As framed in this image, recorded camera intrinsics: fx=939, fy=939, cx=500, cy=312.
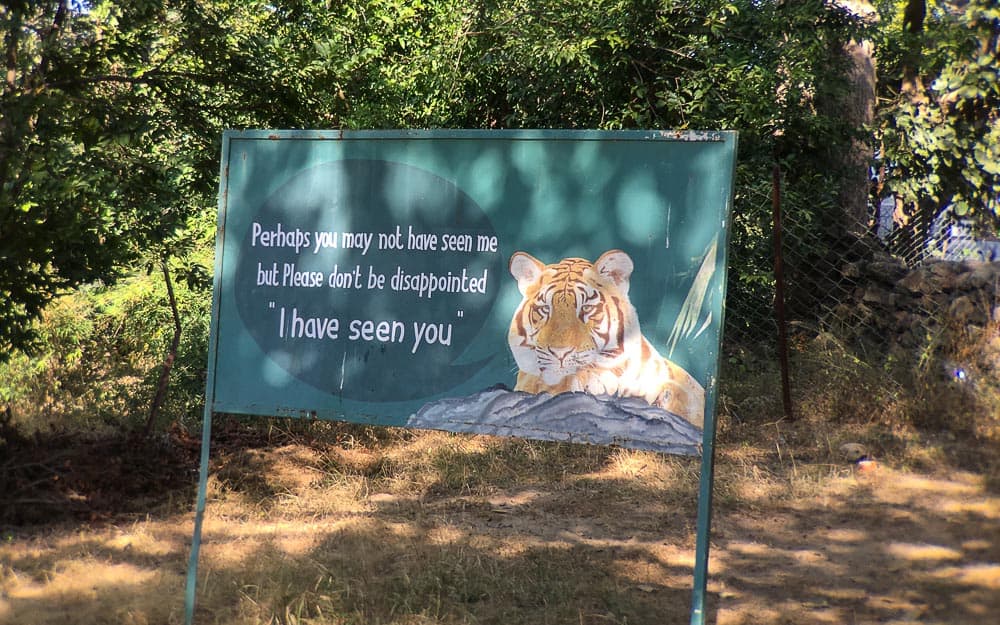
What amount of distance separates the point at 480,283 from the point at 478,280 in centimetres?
2

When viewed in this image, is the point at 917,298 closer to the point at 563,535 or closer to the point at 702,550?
the point at 563,535

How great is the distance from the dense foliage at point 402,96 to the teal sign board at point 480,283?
2.27m

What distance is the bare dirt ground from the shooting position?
420cm

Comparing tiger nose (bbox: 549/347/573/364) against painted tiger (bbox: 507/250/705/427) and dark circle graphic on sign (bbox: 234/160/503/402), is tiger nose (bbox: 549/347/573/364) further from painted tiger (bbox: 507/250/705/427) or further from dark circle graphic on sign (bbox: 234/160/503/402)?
dark circle graphic on sign (bbox: 234/160/503/402)

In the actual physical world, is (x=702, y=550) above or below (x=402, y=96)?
below

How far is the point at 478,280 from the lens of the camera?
12.5 feet

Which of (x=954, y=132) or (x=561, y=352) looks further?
(x=954, y=132)

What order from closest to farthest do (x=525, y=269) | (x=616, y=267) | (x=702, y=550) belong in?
(x=702, y=550)
(x=616, y=267)
(x=525, y=269)

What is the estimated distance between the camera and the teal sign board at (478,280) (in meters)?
3.49

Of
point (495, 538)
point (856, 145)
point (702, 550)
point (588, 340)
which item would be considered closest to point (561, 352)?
point (588, 340)

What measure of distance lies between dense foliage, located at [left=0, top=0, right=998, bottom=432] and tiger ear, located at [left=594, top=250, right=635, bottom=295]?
3676 millimetres

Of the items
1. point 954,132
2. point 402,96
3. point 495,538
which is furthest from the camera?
point 954,132

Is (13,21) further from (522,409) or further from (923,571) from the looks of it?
(923,571)

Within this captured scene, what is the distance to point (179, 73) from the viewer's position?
667cm
